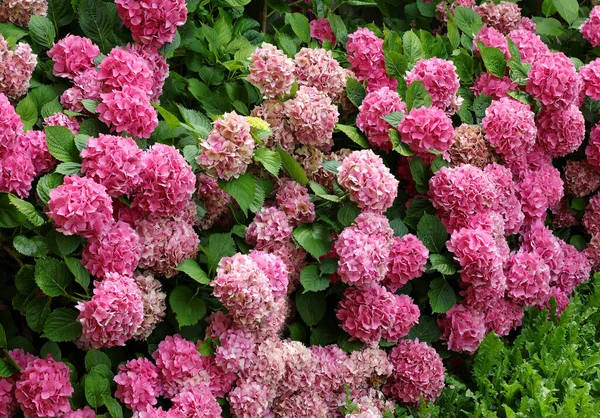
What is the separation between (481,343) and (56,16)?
1.75 metres

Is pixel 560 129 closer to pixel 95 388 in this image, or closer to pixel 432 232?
pixel 432 232

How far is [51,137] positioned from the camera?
209 cm

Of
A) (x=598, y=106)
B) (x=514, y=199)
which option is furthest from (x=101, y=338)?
(x=598, y=106)

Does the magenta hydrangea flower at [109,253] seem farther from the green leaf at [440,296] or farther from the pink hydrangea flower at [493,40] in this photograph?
the pink hydrangea flower at [493,40]

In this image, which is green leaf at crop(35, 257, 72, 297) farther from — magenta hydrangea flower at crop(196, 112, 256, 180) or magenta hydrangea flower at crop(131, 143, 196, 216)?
magenta hydrangea flower at crop(196, 112, 256, 180)

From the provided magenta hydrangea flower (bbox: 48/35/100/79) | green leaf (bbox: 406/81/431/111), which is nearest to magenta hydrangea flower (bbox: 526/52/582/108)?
green leaf (bbox: 406/81/431/111)

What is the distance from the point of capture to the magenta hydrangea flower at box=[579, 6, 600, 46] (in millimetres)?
3451

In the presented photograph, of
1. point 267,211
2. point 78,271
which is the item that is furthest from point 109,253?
point 267,211

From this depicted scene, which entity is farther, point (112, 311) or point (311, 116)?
point (311, 116)

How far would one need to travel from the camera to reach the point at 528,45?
318 cm

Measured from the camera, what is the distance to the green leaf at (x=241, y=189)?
2.21 m

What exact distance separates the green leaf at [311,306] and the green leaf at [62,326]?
2.27 ft

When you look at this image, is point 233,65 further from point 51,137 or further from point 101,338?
point 101,338

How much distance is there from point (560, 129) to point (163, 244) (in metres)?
1.66
